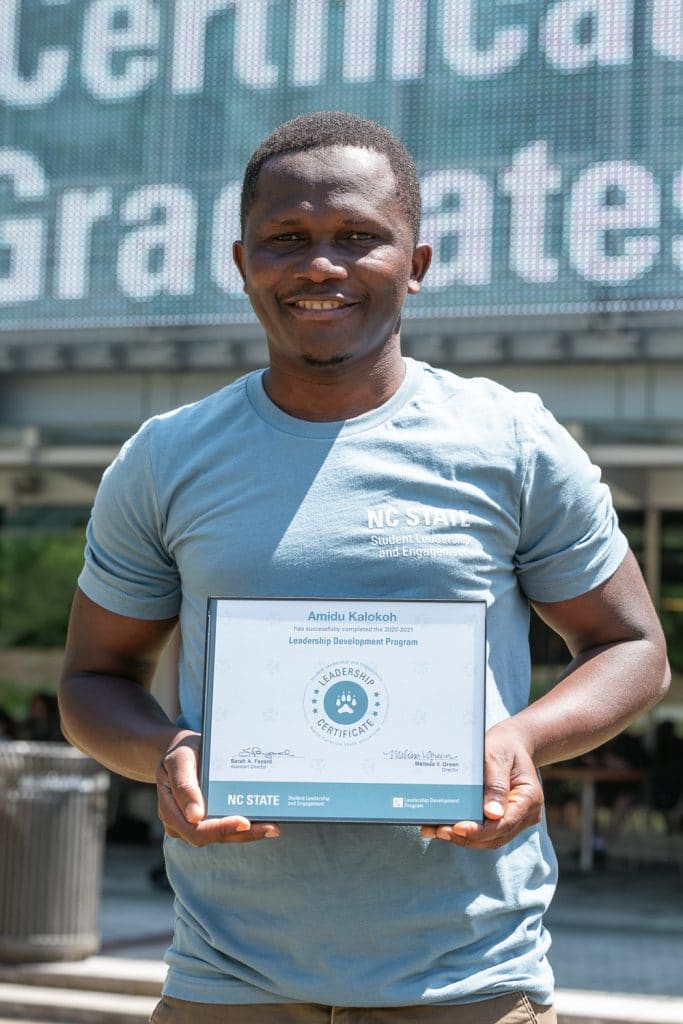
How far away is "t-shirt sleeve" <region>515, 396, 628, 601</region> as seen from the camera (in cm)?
192

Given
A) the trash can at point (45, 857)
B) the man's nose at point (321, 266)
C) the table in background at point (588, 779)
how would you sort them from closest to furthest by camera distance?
the man's nose at point (321, 266) → the trash can at point (45, 857) → the table in background at point (588, 779)

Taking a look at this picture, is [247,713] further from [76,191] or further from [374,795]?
[76,191]

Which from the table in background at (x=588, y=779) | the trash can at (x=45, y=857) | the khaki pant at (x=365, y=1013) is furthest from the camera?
the table in background at (x=588, y=779)

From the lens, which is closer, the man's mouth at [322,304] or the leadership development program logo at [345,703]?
the leadership development program logo at [345,703]

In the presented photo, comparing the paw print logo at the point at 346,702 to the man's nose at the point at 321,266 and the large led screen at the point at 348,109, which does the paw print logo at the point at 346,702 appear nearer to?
the man's nose at the point at 321,266

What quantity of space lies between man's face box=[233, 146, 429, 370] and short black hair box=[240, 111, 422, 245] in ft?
0.05

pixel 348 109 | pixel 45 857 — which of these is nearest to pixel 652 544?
pixel 348 109

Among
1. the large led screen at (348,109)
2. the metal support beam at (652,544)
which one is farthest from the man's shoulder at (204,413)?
the metal support beam at (652,544)

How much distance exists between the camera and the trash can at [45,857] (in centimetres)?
759

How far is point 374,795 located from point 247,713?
0.57 ft

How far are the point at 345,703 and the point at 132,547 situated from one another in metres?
0.40

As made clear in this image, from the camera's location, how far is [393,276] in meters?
1.93

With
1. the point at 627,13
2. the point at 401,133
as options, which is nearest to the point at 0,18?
the point at 401,133

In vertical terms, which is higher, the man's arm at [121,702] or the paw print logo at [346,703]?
the paw print logo at [346,703]
